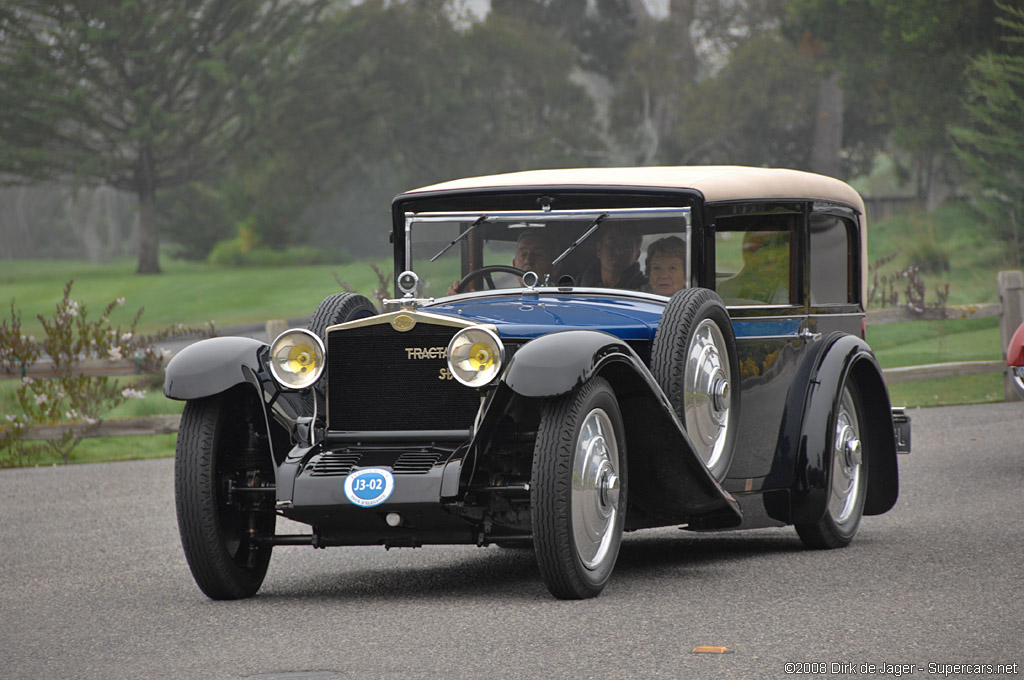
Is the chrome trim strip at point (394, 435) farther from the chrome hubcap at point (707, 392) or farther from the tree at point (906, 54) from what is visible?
the tree at point (906, 54)

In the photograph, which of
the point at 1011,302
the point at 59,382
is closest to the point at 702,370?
the point at 59,382

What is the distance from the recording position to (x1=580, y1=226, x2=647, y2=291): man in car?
6.55 metres

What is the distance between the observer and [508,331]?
224 inches

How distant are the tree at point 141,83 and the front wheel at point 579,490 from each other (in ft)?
138

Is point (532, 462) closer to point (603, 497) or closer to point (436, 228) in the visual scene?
point (603, 497)

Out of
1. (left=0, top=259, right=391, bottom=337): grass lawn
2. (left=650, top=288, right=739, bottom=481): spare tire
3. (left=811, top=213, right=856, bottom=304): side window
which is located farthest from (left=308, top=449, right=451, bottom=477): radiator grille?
(left=0, top=259, right=391, bottom=337): grass lawn

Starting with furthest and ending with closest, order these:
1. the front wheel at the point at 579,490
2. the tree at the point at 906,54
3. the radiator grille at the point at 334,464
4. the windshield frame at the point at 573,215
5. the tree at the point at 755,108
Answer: the tree at the point at 755,108, the tree at the point at 906,54, the windshield frame at the point at 573,215, the radiator grille at the point at 334,464, the front wheel at the point at 579,490

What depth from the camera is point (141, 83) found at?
47469mm

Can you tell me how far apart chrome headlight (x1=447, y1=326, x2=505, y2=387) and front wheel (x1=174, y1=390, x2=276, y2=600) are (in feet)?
3.20

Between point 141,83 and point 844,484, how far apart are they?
44050 mm

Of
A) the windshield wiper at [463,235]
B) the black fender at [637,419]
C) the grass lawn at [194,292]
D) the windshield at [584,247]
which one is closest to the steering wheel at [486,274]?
the windshield at [584,247]

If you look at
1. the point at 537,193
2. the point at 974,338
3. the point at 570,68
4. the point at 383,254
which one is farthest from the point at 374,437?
the point at 383,254

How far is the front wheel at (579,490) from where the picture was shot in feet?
16.6

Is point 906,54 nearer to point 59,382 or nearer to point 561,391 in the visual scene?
point 59,382
